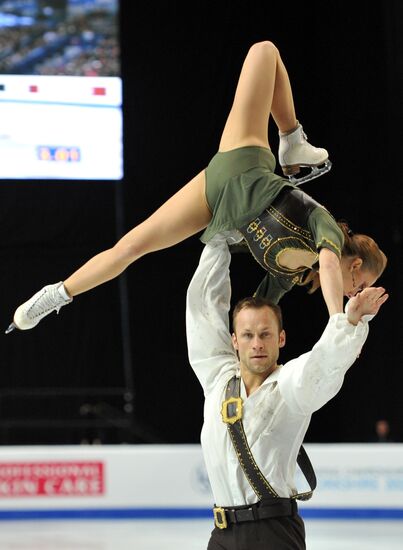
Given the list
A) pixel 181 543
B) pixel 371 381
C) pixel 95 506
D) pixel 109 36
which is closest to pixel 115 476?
pixel 95 506

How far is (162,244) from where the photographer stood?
3625mm

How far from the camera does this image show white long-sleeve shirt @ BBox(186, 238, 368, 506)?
264 centimetres

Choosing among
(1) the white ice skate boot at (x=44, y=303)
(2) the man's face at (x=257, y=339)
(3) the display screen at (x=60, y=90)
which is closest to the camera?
(2) the man's face at (x=257, y=339)

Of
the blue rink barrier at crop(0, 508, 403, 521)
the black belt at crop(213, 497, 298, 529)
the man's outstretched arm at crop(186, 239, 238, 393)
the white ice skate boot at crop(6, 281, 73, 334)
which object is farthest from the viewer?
the blue rink barrier at crop(0, 508, 403, 521)

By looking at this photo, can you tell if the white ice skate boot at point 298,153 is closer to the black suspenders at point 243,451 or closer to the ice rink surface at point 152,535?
the black suspenders at point 243,451

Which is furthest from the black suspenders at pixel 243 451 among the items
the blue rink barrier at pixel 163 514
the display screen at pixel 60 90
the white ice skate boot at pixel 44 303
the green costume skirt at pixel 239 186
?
the display screen at pixel 60 90

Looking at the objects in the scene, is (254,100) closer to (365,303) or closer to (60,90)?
(365,303)

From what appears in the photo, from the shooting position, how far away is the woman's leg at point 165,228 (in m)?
3.56

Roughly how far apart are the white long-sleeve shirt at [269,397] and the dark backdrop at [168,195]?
6.53m

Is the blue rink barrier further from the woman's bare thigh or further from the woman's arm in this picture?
the woman's arm

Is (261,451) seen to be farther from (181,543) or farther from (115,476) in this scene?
(115,476)

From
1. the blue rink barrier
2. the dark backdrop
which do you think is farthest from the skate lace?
the dark backdrop

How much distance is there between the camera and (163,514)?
7461 mm

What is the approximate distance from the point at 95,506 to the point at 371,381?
12.1 feet
